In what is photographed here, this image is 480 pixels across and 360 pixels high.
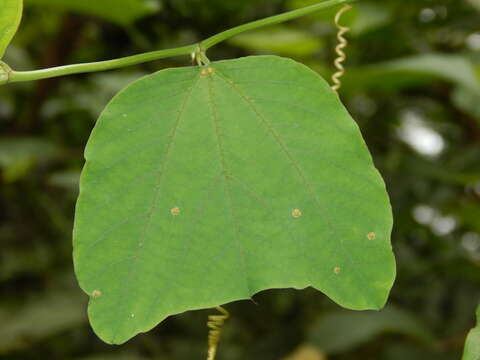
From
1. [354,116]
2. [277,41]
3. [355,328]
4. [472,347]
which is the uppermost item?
[472,347]

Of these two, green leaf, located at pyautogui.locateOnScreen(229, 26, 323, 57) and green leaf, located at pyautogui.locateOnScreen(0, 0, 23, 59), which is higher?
green leaf, located at pyautogui.locateOnScreen(0, 0, 23, 59)

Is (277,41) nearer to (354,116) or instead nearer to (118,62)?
(354,116)

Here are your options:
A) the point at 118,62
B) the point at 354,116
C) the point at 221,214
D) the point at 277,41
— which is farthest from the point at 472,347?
the point at 354,116

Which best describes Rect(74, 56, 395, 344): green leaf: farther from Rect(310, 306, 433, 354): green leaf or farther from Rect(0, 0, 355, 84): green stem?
Rect(310, 306, 433, 354): green leaf

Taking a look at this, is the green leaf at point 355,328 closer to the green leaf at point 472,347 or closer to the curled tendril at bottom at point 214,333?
the curled tendril at bottom at point 214,333

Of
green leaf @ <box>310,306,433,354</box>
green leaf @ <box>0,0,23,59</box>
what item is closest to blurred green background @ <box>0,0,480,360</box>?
green leaf @ <box>310,306,433,354</box>

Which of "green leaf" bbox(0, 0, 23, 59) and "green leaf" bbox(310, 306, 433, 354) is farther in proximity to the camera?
"green leaf" bbox(310, 306, 433, 354)
